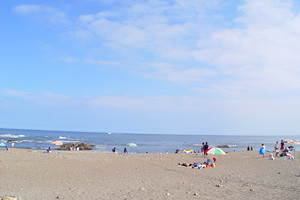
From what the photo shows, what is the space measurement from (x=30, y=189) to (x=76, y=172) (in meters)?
4.74

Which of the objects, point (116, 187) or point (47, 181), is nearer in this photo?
point (116, 187)

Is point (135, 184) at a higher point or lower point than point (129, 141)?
higher

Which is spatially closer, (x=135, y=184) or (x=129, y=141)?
(x=135, y=184)

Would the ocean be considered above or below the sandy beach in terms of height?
below

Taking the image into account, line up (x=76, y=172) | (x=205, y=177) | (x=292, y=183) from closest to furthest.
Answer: (x=292, y=183), (x=205, y=177), (x=76, y=172)

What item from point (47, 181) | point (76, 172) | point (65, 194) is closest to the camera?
point (65, 194)

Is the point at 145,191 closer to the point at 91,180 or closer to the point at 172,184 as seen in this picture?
the point at 172,184

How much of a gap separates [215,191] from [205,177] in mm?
3968

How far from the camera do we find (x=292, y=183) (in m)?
11.9

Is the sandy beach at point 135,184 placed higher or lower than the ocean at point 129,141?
higher

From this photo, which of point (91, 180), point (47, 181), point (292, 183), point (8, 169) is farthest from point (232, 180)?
point (8, 169)

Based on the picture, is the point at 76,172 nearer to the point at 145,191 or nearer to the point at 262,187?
the point at 145,191

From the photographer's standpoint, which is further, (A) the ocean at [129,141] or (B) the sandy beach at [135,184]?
(A) the ocean at [129,141]

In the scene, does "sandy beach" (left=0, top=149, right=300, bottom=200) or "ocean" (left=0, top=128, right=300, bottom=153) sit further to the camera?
"ocean" (left=0, top=128, right=300, bottom=153)
